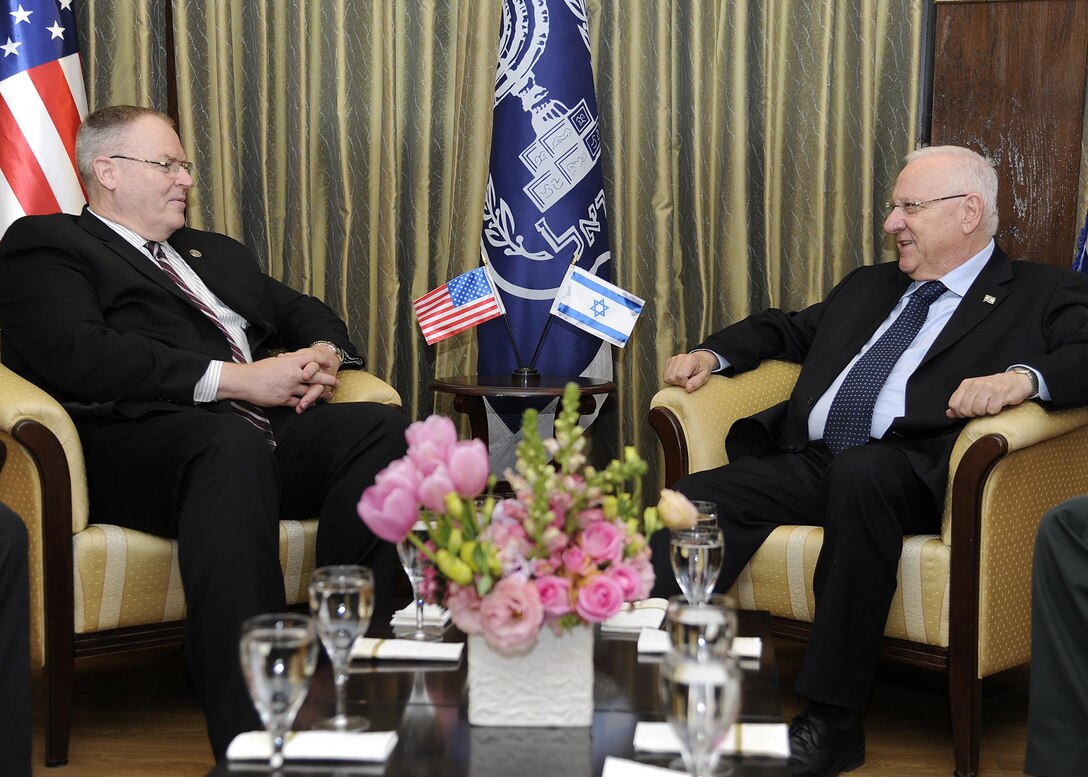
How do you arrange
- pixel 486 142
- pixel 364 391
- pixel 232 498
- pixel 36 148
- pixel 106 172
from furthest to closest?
pixel 486 142 < pixel 36 148 < pixel 364 391 < pixel 106 172 < pixel 232 498

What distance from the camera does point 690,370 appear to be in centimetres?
301

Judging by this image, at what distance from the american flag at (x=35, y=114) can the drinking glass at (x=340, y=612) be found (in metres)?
2.60

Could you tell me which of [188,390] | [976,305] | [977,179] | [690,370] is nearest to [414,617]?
[188,390]

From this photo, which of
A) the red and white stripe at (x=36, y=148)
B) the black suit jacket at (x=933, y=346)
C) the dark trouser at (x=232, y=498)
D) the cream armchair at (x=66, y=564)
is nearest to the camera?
the dark trouser at (x=232, y=498)

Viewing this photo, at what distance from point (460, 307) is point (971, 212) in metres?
1.42

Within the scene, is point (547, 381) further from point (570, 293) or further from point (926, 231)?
point (926, 231)

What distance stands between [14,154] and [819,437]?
8.30 feet

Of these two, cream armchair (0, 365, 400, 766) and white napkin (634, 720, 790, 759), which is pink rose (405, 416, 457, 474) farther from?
cream armchair (0, 365, 400, 766)

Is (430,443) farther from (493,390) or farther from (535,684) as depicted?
(493,390)

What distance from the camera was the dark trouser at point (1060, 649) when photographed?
208 centimetres

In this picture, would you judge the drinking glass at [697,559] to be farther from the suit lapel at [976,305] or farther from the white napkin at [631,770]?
the suit lapel at [976,305]

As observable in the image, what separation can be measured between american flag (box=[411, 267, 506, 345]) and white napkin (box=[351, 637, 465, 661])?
168 centimetres

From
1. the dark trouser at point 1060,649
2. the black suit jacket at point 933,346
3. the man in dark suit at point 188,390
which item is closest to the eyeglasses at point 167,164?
the man in dark suit at point 188,390

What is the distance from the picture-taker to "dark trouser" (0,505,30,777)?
6.61 ft
